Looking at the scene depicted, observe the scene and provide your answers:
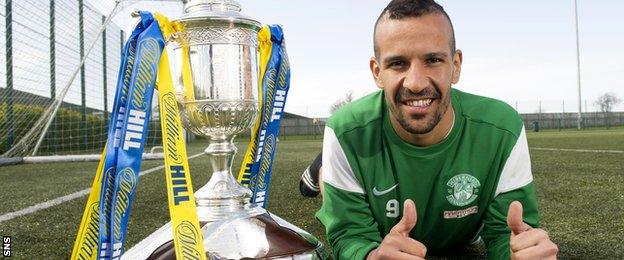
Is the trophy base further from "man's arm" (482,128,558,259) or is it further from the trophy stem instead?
"man's arm" (482,128,558,259)

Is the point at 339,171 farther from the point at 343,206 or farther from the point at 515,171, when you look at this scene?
the point at 515,171

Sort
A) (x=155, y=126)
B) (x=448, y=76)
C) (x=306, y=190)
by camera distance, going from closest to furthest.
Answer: (x=448, y=76) → (x=306, y=190) → (x=155, y=126)

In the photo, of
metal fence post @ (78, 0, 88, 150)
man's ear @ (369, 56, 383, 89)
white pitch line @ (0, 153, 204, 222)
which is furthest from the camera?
metal fence post @ (78, 0, 88, 150)

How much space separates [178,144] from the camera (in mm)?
1590

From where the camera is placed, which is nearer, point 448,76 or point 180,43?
point 448,76

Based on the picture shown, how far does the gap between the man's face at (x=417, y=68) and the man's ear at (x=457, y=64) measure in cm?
7

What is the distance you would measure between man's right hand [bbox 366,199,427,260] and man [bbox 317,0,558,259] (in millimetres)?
253

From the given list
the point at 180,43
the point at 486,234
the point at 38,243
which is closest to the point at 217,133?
the point at 180,43

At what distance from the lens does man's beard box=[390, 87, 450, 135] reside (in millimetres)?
1548

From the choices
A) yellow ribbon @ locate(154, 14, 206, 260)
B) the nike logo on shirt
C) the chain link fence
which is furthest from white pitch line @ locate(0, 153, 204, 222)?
the chain link fence

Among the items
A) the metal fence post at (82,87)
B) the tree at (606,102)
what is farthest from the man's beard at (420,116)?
the tree at (606,102)

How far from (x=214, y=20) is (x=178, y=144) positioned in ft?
1.30

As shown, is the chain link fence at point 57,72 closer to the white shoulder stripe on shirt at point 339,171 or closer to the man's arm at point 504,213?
the white shoulder stripe on shirt at point 339,171

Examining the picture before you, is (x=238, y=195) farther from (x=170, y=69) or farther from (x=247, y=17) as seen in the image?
(x=247, y=17)
